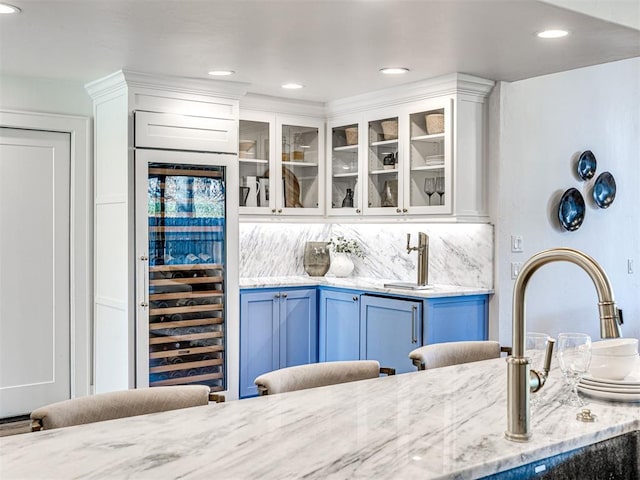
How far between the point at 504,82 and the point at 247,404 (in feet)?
11.5

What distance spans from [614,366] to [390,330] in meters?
2.78

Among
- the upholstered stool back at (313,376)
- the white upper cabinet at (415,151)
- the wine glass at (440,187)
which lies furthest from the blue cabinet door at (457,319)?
the upholstered stool back at (313,376)

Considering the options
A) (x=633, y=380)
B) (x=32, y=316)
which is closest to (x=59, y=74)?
(x=32, y=316)

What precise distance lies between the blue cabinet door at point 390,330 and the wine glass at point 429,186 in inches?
30.4

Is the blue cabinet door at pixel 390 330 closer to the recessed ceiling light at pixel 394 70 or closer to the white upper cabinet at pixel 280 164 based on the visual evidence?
the white upper cabinet at pixel 280 164

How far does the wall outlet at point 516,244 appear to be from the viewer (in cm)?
462

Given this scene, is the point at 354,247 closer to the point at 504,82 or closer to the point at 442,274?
the point at 442,274

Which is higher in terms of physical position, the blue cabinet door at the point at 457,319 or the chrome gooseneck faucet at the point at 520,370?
the chrome gooseneck faucet at the point at 520,370

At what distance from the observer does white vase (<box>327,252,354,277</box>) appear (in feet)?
18.1

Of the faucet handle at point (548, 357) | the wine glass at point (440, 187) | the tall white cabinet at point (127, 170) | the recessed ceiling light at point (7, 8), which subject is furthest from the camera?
the wine glass at point (440, 187)

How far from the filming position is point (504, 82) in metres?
4.59

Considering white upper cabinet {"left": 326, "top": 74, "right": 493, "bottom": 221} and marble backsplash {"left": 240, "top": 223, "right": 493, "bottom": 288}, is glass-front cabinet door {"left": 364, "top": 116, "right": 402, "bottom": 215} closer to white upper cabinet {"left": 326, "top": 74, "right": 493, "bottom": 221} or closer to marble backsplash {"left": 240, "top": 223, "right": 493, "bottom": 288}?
white upper cabinet {"left": 326, "top": 74, "right": 493, "bottom": 221}

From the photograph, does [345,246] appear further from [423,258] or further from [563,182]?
[563,182]

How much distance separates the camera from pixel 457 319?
14.6 ft
